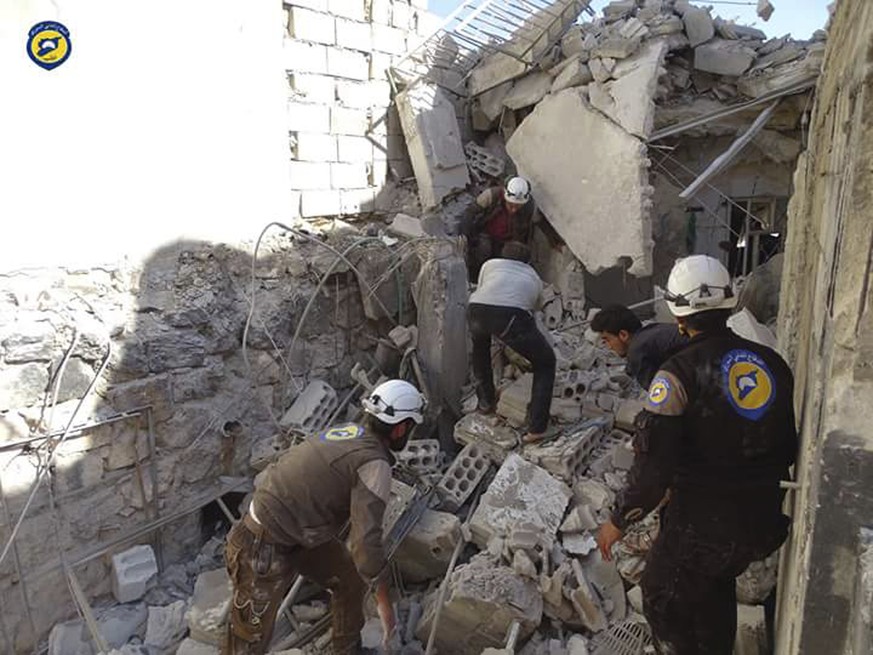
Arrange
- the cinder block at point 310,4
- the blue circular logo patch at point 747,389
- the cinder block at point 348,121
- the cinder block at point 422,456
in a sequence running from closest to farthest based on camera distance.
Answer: the blue circular logo patch at point 747,389 < the cinder block at point 422,456 < the cinder block at point 310,4 < the cinder block at point 348,121

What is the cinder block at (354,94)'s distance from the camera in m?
5.76

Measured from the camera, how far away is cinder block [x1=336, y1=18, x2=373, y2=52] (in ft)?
18.5

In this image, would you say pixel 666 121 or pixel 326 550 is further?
pixel 666 121

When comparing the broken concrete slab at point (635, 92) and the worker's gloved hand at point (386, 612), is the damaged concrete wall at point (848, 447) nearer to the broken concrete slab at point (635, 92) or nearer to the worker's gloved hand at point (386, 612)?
the worker's gloved hand at point (386, 612)

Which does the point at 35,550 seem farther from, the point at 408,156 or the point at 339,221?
the point at 408,156

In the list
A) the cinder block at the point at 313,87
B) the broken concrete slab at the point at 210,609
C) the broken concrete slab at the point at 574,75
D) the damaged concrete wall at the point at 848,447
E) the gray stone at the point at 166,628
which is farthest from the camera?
the broken concrete slab at the point at 574,75

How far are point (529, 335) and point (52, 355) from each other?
117 inches

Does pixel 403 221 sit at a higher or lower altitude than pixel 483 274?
higher

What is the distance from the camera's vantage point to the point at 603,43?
5.87 m

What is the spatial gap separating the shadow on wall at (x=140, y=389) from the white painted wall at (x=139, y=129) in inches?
8.7

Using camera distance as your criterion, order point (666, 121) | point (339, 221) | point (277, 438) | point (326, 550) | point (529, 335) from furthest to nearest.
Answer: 1. point (666, 121)
2. point (339, 221)
3. point (277, 438)
4. point (529, 335)
5. point (326, 550)

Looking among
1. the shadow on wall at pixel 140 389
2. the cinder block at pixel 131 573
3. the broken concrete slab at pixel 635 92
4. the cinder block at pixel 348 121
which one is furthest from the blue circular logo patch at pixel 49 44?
the broken concrete slab at pixel 635 92

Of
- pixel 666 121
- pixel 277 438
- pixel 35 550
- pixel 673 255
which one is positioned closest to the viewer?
pixel 35 550

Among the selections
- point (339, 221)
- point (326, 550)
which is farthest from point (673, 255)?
point (326, 550)
